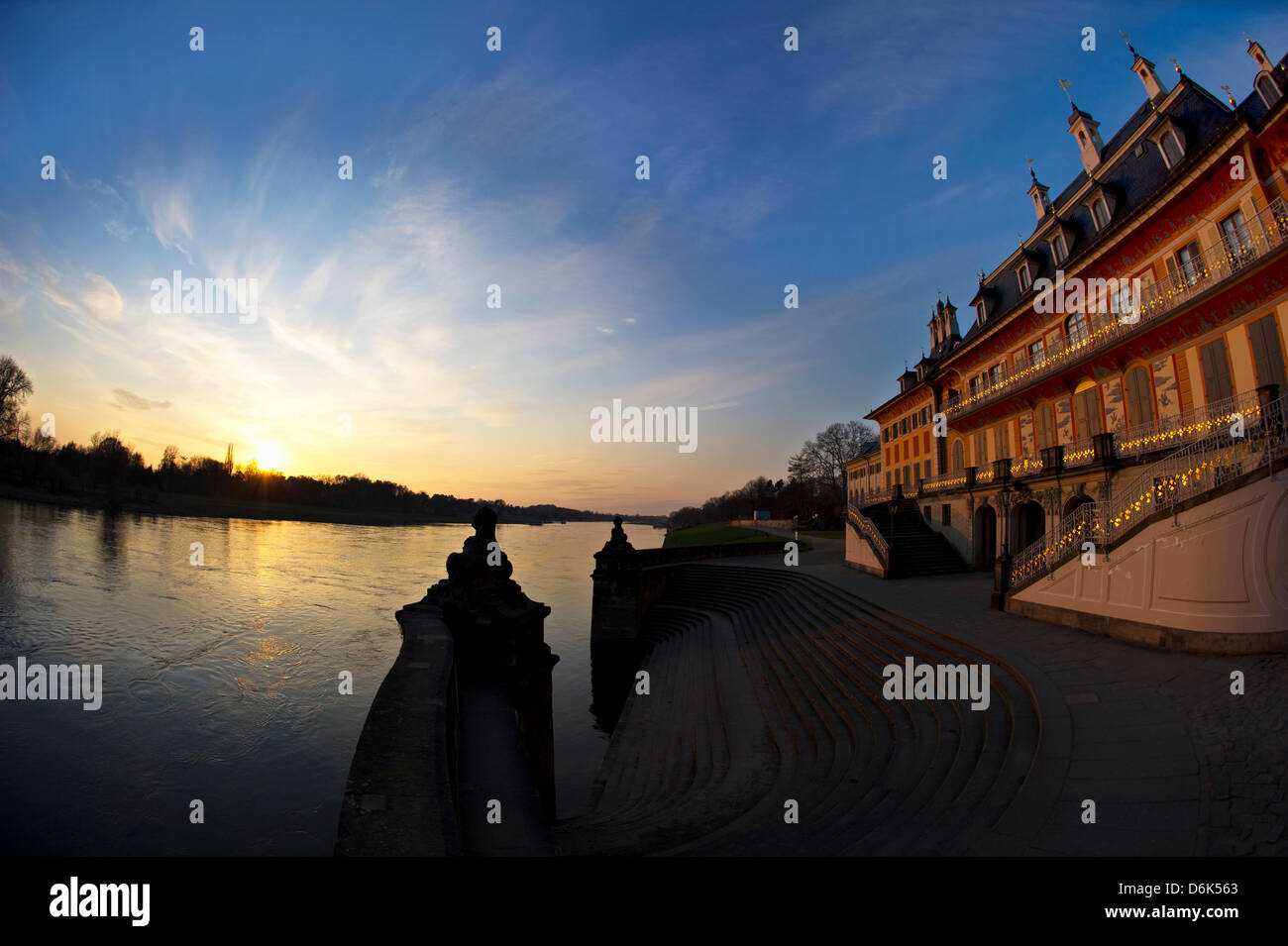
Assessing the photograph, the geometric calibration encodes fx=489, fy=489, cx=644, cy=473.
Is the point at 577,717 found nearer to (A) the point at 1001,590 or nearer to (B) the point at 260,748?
(B) the point at 260,748

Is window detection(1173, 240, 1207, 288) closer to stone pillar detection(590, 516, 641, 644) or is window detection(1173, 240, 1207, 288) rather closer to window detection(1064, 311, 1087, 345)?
window detection(1064, 311, 1087, 345)

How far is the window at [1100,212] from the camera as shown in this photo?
18219 mm

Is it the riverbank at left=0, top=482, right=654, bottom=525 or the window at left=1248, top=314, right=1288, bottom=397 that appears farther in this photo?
the riverbank at left=0, top=482, right=654, bottom=525

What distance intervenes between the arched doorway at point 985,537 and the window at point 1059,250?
10.9 metres

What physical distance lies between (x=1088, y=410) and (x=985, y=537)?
6.12m

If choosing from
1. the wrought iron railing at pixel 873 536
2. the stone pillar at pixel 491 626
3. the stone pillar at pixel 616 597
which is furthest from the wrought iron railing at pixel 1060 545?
the stone pillar at pixel 616 597

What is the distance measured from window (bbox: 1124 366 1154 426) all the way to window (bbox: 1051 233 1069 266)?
729cm

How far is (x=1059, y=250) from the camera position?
20750mm

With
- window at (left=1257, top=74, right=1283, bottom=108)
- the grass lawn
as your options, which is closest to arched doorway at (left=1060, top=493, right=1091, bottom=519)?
window at (left=1257, top=74, right=1283, bottom=108)

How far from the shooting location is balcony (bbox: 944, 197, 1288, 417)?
1173 centimetres

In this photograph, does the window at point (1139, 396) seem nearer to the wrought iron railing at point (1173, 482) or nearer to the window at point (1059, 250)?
the wrought iron railing at point (1173, 482)

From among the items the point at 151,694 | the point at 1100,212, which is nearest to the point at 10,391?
the point at 151,694

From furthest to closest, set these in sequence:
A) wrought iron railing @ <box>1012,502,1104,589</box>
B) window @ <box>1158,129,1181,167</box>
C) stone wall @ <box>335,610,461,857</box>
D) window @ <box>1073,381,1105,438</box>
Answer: window @ <box>1073,381,1105,438</box>
window @ <box>1158,129,1181,167</box>
wrought iron railing @ <box>1012,502,1104,589</box>
stone wall @ <box>335,610,461,857</box>
